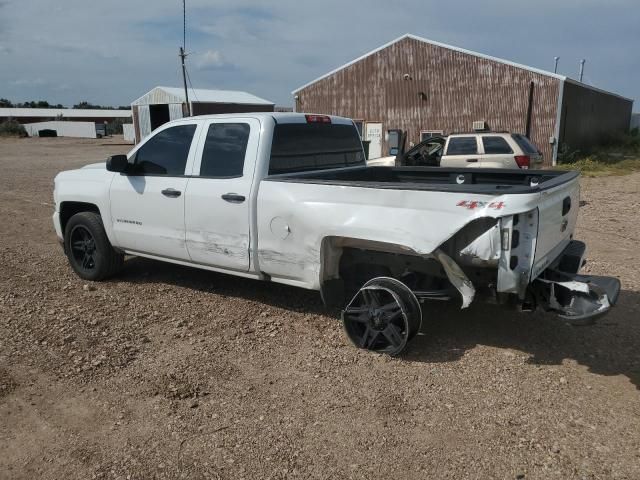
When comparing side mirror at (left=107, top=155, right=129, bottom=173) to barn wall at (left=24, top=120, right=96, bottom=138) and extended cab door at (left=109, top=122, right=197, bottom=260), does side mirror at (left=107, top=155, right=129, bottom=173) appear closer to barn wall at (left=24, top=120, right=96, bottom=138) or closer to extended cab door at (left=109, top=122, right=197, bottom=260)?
extended cab door at (left=109, top=122, right=197, bottom=260)

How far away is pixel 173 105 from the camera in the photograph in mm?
39688

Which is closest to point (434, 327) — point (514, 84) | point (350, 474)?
point (350, 474)

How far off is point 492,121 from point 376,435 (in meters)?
21.5

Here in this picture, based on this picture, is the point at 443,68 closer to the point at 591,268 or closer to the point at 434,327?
the point at 591,268

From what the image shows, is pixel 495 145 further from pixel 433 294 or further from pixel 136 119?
pixel 136 119

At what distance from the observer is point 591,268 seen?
6648 millimetres

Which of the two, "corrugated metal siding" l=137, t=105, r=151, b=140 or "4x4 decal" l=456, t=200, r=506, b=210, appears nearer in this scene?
"4x4 decal" l=456, t=200, r=506, b=210

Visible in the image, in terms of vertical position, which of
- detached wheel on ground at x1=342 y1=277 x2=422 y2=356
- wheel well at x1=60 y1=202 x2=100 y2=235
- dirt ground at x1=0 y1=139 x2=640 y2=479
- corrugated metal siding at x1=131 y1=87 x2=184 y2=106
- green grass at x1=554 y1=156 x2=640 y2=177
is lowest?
green grass at x1=554 y1=156 x2=640 y2=177

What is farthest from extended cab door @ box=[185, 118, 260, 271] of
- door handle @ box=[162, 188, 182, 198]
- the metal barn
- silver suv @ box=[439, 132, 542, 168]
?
the metal barn

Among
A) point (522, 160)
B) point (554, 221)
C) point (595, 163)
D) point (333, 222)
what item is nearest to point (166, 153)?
point (333, 222)

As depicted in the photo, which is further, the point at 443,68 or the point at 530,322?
the point at 443,68

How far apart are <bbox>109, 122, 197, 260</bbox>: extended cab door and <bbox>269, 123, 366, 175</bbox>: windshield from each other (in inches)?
36.6

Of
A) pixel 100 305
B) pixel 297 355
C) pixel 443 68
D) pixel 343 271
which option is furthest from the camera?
pixel 443 68

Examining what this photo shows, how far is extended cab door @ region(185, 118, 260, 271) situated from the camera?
4.89m
